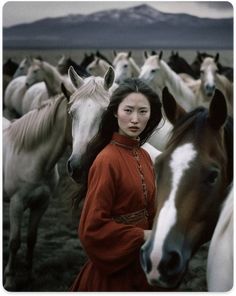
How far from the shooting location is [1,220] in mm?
1234

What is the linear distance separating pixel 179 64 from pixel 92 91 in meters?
0.29

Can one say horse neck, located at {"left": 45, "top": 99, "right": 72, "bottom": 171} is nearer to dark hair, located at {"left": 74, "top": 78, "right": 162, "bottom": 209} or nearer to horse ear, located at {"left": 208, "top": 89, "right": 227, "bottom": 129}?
dark hair, located at {"left": 74, "top": 78, "right": 162, "bottom": 209}

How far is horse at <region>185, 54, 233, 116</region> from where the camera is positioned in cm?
115

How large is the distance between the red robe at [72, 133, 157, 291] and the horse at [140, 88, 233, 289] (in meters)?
Result: 0.07

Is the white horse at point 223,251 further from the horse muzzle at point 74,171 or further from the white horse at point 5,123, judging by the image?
the white horse at point 5,123

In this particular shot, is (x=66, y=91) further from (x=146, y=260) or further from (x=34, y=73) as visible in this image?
(x=146, y=260)

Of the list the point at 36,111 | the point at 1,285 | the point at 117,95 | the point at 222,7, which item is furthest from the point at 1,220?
the point at 222,7

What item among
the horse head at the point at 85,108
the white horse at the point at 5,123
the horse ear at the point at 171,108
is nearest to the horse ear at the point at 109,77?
the horse head at the point at 85,108

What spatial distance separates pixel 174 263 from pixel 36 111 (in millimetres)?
670

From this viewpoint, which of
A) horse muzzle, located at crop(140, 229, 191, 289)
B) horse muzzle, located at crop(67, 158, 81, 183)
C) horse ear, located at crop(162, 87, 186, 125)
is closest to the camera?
horse muzzle, located at crop(140, 229, 191, 289)

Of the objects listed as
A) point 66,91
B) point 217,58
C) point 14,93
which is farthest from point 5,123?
point 217,58

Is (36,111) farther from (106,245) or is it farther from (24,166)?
(106,245)

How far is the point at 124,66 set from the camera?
117 cm

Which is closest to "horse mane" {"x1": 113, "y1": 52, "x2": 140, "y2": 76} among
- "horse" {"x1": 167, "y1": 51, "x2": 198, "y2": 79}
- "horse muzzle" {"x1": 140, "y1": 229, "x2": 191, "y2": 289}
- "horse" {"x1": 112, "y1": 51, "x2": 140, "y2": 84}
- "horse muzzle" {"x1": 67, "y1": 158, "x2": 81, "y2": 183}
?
"horse" {"x1": 112, "y1": 51, "x2": 140, "y2": 84}
